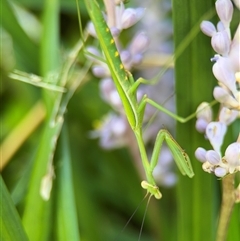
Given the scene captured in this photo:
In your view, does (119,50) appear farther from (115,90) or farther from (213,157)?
(213,157)

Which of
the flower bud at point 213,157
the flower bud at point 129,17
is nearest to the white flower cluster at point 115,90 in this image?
the flower bud at point 129,17

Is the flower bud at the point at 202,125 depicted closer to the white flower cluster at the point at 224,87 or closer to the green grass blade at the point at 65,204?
the white flower cluster at the point at 224,87

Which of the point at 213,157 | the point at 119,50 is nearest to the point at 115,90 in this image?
the point at 119,50

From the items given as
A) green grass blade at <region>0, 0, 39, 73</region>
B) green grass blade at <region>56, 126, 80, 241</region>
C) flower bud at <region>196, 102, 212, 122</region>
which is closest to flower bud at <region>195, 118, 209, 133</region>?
flower bud at <region>196, 102, 212, 122</region>

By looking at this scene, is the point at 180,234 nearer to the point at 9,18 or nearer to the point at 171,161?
the point at 171,161

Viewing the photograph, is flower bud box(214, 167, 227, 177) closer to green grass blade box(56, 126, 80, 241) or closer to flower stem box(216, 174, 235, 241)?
flower stem box(216, 174, 235, 241)

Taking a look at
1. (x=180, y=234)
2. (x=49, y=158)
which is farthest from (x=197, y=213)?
(x=49, y=158)
